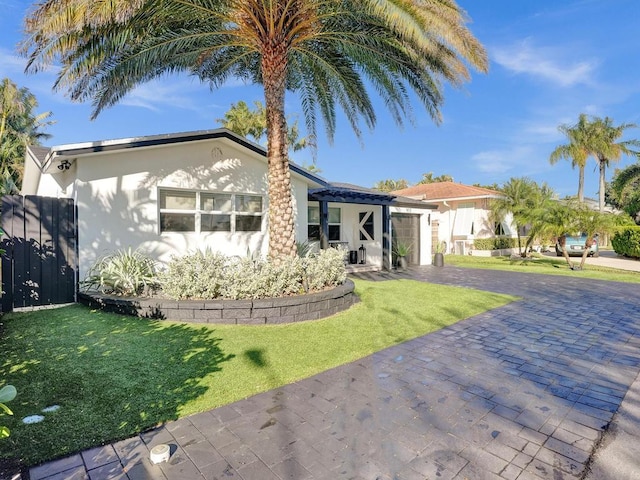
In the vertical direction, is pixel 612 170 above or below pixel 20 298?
above

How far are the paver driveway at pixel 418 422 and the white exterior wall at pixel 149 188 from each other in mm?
7404

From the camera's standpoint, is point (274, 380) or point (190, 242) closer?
point (274, 380)

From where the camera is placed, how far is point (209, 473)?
9.14ft

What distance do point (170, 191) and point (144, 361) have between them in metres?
6.58

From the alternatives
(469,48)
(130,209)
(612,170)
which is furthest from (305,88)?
(612,170)

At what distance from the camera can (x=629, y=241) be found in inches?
907

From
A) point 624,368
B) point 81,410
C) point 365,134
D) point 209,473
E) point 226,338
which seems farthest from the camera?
point 365,134

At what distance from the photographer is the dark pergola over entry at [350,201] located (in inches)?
567

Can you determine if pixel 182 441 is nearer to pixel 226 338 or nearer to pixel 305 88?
pixel 226 338

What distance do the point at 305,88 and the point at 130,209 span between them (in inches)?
265

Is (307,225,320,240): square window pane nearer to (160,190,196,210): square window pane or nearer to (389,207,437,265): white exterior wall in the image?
(160,190,196,210): square window pane

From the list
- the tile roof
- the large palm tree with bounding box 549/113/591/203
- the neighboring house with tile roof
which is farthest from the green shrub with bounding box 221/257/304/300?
the large palm tree with bounding box 549/113/591/203

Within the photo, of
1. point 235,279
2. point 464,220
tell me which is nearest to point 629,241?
point 464,220

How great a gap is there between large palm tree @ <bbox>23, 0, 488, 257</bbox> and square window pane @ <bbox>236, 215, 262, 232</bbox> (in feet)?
11.5
